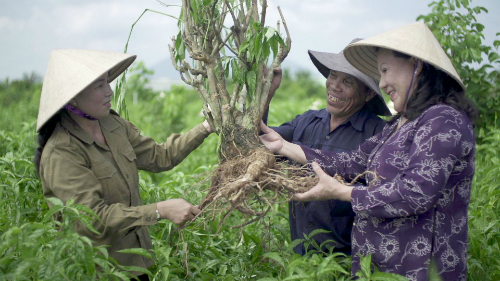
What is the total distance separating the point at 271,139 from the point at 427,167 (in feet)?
3.02

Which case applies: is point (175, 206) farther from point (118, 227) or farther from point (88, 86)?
point (88, 86)

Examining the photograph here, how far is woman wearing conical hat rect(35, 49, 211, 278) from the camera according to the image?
1.90 m

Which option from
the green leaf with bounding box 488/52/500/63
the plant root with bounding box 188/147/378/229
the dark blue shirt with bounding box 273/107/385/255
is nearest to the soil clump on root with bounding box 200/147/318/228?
the plant root with bounding box 188/147/378/229

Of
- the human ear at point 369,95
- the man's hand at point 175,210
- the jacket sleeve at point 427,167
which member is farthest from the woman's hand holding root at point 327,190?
the human ear at point 369,95

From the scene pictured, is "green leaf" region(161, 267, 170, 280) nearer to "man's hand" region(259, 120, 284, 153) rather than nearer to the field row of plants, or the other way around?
the field row of plants

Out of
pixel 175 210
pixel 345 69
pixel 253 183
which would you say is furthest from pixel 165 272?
pixel 345 69

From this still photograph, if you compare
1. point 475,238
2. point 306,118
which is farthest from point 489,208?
point 306,118

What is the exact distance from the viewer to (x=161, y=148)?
2486mm

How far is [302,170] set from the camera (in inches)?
88.4

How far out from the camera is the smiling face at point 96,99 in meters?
1.99

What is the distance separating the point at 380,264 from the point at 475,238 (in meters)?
1.01

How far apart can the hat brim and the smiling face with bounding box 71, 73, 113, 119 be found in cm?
112

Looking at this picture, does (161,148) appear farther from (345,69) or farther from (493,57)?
(493,57)

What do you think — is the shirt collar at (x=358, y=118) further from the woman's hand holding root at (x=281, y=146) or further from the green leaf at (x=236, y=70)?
the green leaf at (x=236, y=70)
